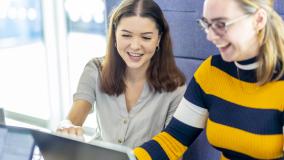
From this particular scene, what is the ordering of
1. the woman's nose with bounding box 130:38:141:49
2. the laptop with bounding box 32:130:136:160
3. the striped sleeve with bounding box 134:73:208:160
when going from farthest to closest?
the woman's nose with bounding box 130:38:141:49, the striped sleeve with bounding box 134:73:208:160, the laptop with bounding box 32:130:136:160

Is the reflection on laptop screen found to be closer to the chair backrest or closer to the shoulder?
the shoulder

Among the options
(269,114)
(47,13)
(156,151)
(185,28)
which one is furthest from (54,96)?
(269,114)

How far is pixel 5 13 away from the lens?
3.08 meters

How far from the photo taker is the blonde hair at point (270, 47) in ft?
3.31

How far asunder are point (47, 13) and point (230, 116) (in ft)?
7.35

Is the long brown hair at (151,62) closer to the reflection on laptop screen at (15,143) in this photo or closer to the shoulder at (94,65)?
the shoulder at (94,65)

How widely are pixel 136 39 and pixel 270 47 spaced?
0.50 meters

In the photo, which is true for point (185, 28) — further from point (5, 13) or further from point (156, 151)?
point (5, 13)

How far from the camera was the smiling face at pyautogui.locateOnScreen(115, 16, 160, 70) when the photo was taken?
1373 millimetres

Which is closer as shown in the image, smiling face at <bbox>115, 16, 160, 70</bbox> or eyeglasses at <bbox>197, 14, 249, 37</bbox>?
eyeglasses at <bbox>197, 14, 249, 37</bbox>

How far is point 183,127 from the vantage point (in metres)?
1.19

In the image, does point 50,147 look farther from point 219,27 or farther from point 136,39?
point 136,39

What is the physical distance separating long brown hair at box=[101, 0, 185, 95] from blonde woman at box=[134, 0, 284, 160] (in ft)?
0.85

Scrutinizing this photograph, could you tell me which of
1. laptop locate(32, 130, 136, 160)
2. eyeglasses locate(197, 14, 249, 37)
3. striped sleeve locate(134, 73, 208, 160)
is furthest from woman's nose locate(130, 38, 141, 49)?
laptop locate(32, 130, 136, 160)
